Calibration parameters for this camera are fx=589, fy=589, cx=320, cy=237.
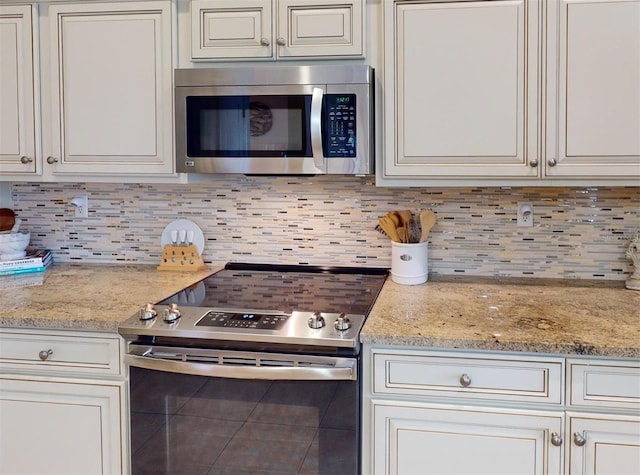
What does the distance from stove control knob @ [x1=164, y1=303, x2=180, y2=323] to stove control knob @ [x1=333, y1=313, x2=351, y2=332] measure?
459 mm

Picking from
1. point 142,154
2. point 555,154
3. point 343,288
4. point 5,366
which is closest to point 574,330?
point 555,154

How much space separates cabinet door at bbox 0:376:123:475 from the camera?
1.73 meters

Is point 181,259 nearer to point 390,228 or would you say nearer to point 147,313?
point 147,313

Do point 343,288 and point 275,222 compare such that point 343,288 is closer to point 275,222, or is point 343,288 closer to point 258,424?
point 275,222

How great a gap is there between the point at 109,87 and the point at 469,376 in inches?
59.9

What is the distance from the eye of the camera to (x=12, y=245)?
2291 millimetres

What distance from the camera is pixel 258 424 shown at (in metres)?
1.59

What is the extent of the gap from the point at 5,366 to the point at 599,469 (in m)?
1.68

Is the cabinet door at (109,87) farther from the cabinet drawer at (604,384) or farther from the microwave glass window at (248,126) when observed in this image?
the cabinet drawer at (604,384)

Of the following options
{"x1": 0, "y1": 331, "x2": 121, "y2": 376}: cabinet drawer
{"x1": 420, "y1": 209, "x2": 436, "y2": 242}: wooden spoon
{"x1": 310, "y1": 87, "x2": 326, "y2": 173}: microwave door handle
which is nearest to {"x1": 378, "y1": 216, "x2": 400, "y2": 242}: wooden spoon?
{"x1": 420, "y1": 209, "x2": 436, "y2": 242}: wooden spoon

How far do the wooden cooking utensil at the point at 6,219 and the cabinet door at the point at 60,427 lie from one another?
0.83 metres

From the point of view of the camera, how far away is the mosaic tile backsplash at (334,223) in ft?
7.00

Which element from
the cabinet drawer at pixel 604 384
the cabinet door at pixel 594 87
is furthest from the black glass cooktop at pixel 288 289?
the cabinet door at pixel 594 87

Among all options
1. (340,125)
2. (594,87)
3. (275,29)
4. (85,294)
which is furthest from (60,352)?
(594,87)
